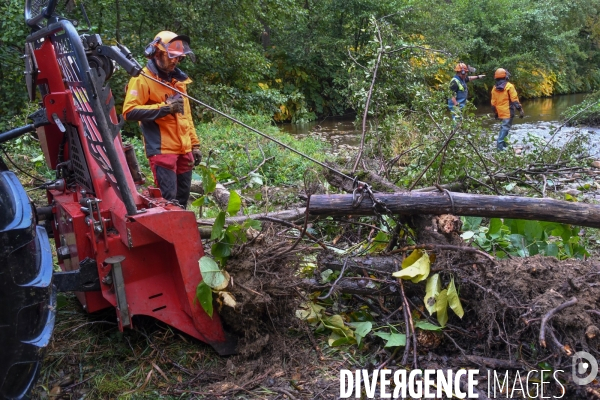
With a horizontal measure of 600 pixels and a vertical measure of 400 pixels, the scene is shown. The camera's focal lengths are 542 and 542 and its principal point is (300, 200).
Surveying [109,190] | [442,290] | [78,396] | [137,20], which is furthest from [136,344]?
[137,20]

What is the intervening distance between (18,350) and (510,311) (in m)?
2.41

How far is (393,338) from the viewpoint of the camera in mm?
3123

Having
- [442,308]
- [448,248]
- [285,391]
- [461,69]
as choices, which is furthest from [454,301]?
[461,69]

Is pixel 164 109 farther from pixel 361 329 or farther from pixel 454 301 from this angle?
pixel 454 301

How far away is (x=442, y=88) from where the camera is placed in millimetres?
7570

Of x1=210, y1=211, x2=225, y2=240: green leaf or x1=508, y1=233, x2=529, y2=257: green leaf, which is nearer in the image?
x1=210, y1=211, x2=225, y2=240: green leaf

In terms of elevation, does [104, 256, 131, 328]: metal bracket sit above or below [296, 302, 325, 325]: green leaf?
above

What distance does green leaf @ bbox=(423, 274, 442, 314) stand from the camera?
316cm

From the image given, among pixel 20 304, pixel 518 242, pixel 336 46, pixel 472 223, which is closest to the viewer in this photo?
pixel 20 304

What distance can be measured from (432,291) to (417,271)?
0.48ft

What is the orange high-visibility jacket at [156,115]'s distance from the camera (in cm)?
423

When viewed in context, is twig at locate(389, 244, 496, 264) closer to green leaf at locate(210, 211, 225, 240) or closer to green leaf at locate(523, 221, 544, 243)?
green leaf at locate(523, 221, 544, 243)

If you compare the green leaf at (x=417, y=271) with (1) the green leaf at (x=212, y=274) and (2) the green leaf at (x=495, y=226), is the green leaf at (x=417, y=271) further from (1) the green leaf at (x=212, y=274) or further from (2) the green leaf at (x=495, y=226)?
(1) the green leaf at (x=212, y=274)

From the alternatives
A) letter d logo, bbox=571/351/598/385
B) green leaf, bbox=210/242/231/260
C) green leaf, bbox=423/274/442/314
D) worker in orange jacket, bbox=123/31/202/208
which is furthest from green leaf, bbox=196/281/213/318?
letter d logo, bbox=571/351/598/385
